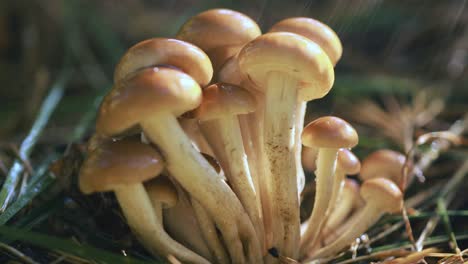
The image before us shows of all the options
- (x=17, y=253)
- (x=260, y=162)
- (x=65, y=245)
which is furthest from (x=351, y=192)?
(x=17, y=253)

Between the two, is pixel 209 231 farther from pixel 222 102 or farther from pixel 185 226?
pixel 222 102

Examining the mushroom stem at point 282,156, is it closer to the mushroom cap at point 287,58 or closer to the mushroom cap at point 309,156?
the mushroom cap at point 287,58

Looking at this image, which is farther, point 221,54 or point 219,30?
point 221,54

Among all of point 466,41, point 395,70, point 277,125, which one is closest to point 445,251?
point 277,125

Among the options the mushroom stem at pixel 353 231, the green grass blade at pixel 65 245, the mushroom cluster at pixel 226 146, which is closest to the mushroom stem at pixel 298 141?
the mushroom cluster at pixel 226 146

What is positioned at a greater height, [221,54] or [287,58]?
[287,58]
